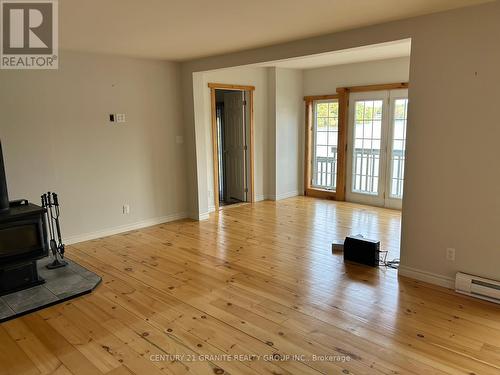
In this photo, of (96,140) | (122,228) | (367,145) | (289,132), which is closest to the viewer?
(96,140)

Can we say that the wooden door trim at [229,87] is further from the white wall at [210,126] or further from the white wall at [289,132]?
the white wall at [289,132]

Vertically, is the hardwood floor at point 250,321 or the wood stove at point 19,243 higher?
the wood stove at point 19,243

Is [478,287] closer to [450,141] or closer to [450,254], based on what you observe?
[450,254]

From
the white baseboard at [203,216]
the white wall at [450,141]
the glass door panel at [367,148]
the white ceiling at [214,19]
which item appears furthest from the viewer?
the glass door panel at [367,148]

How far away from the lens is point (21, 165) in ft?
14.3

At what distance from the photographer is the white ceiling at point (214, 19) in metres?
2.85

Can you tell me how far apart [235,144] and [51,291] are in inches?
178

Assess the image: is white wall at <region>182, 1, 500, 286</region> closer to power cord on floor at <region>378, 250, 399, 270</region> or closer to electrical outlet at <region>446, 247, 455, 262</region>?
electrical outlet at <region>446, 247, 455, 262</region>

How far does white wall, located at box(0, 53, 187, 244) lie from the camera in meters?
4.34

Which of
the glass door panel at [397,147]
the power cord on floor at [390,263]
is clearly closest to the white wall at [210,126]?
the glass door panel at [397,147]

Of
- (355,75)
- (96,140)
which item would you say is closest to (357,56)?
(355,75)

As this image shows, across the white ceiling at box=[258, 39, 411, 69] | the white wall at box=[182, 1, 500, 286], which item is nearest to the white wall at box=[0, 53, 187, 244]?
the white ceiling at box=[258, 39, 411, 69]

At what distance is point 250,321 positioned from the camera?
2.93 meters

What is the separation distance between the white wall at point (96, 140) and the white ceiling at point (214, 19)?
0.60 metres
